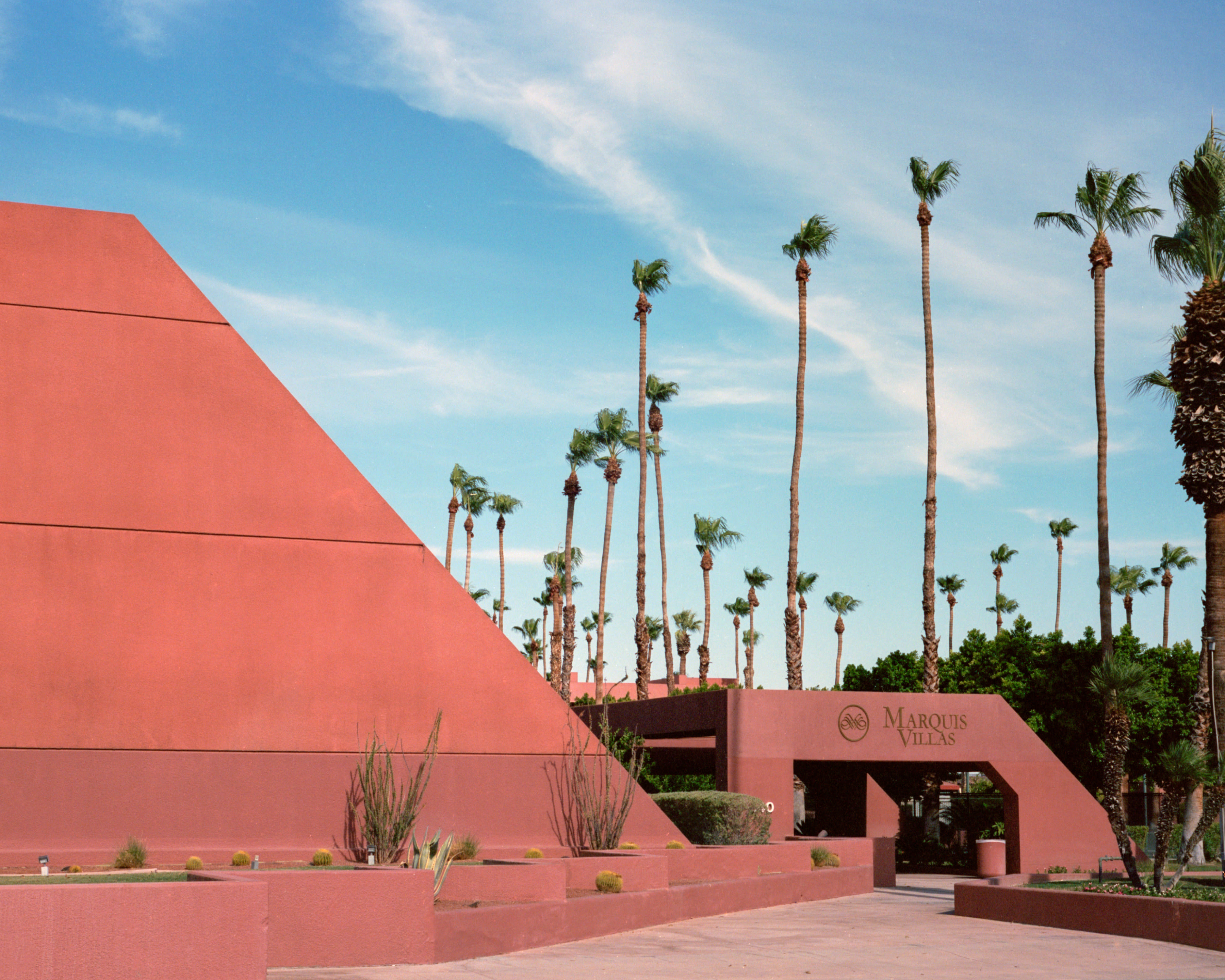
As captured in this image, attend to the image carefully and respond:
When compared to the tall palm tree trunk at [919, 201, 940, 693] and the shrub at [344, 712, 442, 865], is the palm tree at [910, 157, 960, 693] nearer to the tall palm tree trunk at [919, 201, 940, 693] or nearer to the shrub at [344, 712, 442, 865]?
the tall palm tree trunk at [919, 201, 940, 693]

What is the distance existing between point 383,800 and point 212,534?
388 cm

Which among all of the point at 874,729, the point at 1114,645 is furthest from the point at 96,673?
the point at 1114,645

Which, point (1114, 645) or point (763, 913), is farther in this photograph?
point (1114, 645)

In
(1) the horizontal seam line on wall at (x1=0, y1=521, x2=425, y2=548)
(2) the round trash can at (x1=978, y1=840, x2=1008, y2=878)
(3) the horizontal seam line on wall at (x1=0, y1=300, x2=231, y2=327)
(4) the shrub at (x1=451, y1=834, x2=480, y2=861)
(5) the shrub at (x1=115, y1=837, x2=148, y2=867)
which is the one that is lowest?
(2) the round trash can at (x1=978, y1=840, x2=1008, y2=878)

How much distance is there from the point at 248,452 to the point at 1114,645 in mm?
28290

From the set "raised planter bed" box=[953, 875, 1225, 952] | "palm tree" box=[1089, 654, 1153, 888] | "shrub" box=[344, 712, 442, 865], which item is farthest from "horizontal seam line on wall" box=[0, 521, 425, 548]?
"palm tree" box=[1089, 654, 1153, 888]

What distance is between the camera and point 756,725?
24750 millimetres

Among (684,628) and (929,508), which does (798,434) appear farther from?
(684,628)

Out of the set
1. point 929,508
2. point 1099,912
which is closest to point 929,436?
point 929,508

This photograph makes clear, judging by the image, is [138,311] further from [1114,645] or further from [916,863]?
[1114,645]

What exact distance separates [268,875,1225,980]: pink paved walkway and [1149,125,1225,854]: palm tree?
24.6 ft

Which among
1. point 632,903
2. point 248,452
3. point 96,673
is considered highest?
point 248,452

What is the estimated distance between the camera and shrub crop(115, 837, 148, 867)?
544 inches

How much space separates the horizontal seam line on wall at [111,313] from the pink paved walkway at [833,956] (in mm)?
8434
